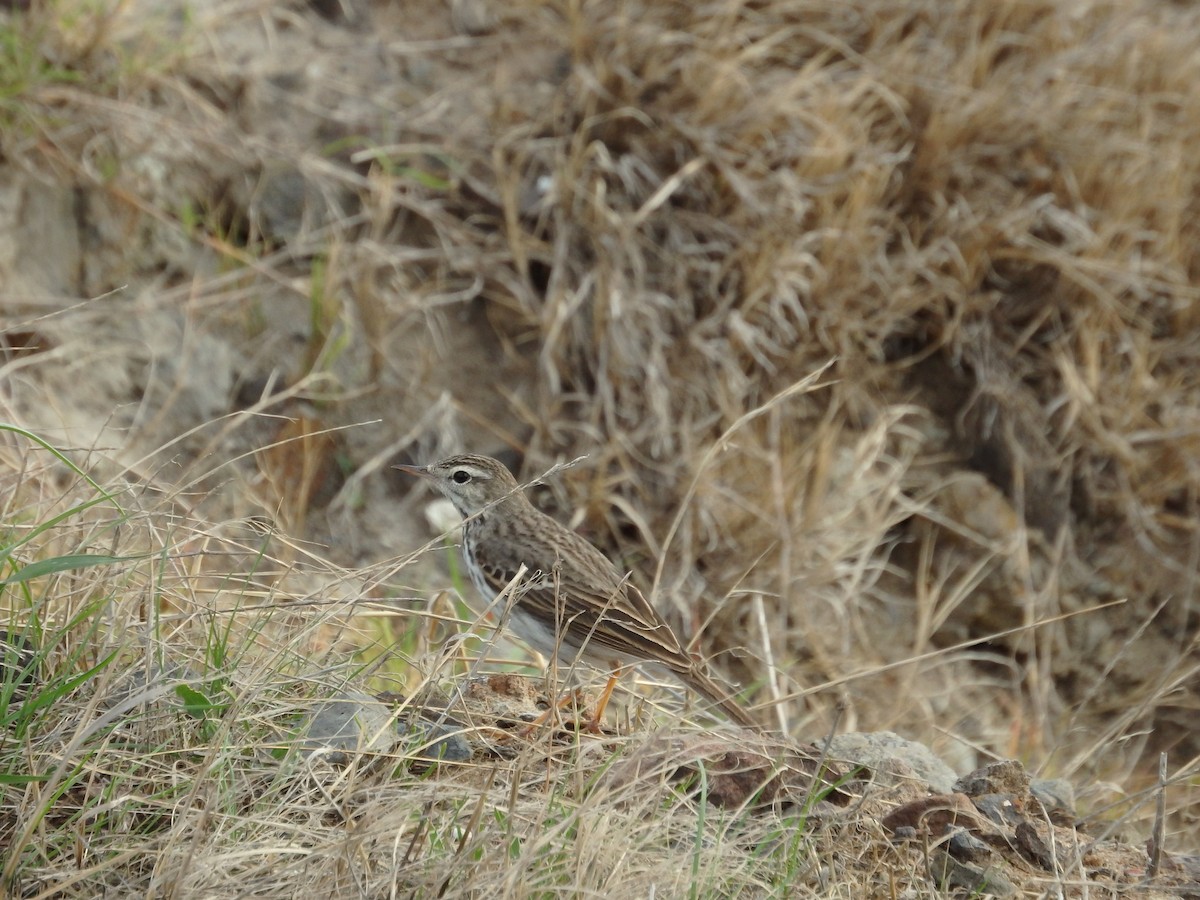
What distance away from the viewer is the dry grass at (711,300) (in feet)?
20.7

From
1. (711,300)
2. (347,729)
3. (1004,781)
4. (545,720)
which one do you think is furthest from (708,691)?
(711,300)

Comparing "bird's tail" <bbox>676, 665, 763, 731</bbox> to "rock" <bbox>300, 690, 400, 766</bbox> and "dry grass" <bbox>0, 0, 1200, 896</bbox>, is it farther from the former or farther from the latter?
"dry grass" <bbox>0, 0, 1200, 896</bbox>

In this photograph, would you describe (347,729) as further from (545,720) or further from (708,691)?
(708,691)

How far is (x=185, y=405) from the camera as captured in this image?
6355 millimetres

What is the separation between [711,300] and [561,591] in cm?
278

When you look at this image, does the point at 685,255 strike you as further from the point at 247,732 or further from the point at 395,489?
the point at 247,732

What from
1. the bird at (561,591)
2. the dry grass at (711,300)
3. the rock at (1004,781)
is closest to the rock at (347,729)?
the bird at (561,591)

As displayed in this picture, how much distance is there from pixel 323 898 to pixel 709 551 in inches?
147

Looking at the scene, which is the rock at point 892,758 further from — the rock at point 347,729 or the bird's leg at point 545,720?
the rock at point 347,729

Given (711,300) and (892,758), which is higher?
(892,758)

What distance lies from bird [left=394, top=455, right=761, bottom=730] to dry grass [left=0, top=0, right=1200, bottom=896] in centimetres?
109

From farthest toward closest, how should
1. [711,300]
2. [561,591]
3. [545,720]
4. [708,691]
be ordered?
[711,300], [561,591], [708,691], [545,720]

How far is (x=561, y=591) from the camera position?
430cm

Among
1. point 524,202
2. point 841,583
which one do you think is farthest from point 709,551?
point 524,202
